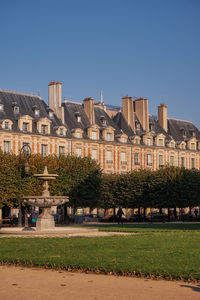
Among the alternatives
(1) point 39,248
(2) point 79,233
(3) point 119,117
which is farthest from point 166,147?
(1) point 39,248

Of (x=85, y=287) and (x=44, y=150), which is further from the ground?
(x=44, y=150)

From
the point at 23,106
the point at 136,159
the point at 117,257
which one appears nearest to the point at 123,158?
the point at 136,159

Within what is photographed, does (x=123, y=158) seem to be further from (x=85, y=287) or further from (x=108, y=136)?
(x=85, y=287)

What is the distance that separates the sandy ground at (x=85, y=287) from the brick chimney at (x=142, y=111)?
61.2 metres

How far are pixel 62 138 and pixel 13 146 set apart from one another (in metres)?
6.98

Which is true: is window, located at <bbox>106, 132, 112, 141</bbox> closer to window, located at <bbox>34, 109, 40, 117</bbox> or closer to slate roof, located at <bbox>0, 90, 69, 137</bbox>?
slate roof, located at <bbox>0, 90, 69, 137</bbox>

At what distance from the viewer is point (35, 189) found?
149 ft

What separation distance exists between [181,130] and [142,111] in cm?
979

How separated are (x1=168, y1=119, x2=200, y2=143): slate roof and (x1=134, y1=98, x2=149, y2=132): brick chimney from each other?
6.15 metres

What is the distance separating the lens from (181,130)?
262 feet

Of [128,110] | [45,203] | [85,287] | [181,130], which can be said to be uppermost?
[128,110]

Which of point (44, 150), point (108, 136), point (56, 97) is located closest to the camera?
point (44, 150)

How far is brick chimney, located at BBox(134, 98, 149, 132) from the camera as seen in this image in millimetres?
72562

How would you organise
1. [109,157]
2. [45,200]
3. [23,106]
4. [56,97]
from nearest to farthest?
[45,200] < [23,106] < [56,97] < [109,157]
